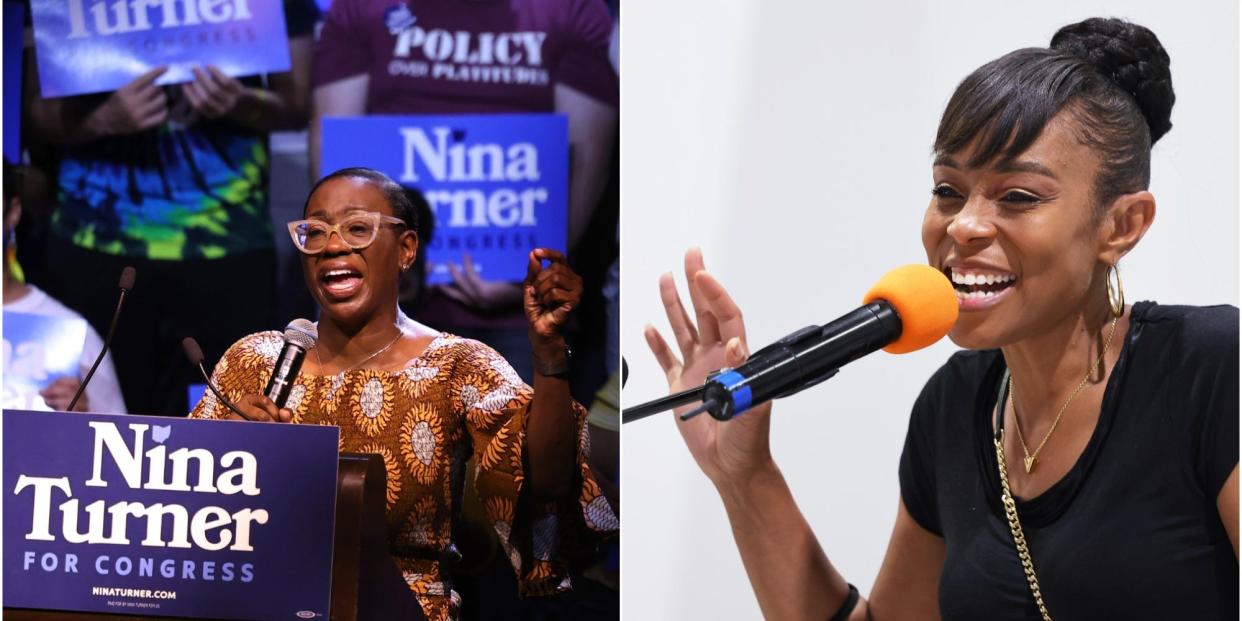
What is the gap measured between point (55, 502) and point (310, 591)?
0.43 metres

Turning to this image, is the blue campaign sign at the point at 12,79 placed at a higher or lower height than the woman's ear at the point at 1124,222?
higher

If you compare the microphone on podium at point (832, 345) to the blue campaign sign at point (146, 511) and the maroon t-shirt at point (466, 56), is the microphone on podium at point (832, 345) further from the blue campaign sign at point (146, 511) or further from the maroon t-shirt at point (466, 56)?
the maroon t-shirt at point (466, 56)

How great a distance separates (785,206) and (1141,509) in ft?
2.32

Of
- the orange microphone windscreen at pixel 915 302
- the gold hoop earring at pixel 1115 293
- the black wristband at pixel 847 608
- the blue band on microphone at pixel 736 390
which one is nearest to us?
the blue band on microphone at pixel 736 390

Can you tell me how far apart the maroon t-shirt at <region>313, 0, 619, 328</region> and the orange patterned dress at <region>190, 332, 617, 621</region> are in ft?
0.31

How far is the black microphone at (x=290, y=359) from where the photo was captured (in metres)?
1.91

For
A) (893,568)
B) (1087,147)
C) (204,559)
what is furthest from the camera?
(893,568)

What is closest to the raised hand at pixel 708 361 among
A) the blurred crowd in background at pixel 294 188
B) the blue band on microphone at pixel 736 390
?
the blurred crowd in background at pixel 294 188

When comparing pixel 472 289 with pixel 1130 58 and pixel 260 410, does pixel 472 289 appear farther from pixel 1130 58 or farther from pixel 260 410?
pixel 1130 58

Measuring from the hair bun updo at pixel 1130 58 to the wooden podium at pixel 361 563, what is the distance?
107 centimetres

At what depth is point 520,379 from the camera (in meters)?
1.90

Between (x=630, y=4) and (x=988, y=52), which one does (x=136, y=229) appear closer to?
(x=630, y=4)

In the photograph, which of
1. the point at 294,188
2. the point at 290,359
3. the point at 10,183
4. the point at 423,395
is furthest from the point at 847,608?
the point at 10,183

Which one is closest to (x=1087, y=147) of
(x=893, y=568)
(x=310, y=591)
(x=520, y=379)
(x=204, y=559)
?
(x=893, y=568)
